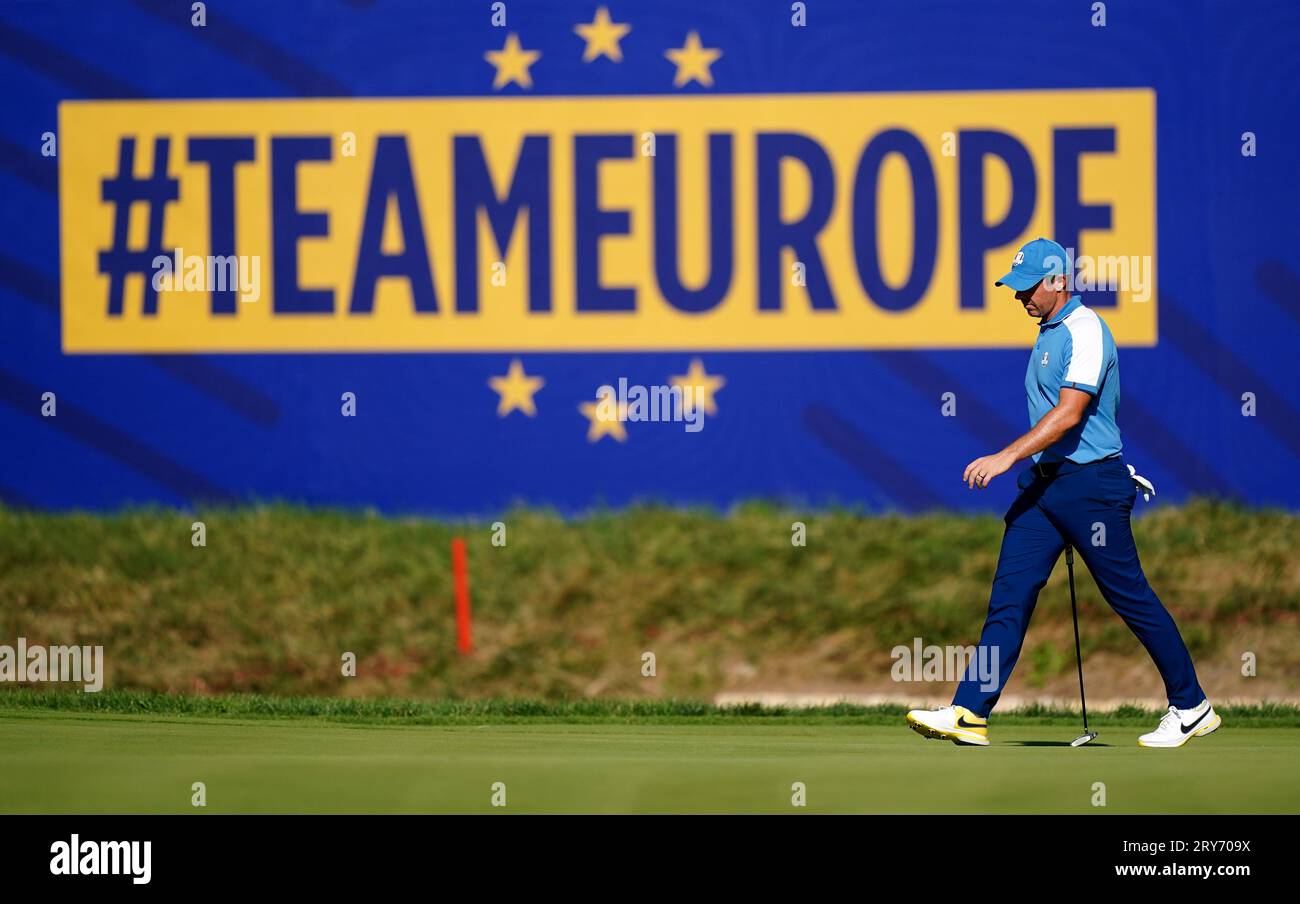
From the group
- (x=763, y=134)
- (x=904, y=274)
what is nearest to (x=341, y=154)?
(x=763, y=134)

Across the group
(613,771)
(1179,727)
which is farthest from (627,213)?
(613,771)

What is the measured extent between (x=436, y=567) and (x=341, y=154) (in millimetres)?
2954

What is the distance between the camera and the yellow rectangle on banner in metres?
12.6

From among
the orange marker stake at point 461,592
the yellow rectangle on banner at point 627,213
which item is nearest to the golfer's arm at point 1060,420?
the orange marker stake at point 461,592

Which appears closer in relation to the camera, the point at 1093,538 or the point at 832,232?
the point at 1093,538

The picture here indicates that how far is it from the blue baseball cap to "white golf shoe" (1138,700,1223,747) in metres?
1.76

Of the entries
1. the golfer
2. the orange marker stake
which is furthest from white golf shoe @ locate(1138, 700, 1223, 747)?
the orange marker stake

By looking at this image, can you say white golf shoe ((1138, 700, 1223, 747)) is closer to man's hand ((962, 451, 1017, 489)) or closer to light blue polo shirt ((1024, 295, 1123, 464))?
light blue polo shirt ((1024, 295, 1123, 464))

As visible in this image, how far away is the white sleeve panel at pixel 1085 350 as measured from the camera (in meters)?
7.00

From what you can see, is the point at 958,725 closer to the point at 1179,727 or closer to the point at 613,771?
the point at 1179,727

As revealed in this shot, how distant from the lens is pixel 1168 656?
23.2 feet

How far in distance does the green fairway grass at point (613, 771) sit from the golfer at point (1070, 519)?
22 cm

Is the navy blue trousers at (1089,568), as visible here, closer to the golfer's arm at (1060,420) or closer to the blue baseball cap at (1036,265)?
the golfer's arm at (1060,420)

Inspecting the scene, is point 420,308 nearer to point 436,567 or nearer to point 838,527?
point 436,567
